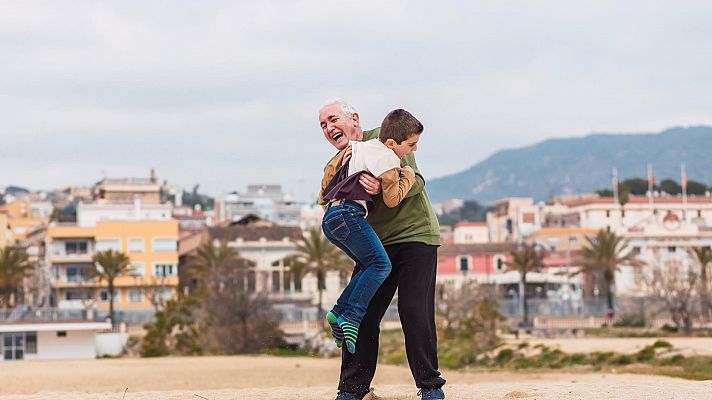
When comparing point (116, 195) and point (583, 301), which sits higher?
point (116, 195)

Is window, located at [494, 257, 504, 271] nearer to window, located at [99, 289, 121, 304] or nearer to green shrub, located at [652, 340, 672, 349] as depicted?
window, located at [99, 289, 121, 304]

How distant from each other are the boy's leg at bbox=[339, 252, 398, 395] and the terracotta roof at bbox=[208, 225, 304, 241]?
83.2 meters

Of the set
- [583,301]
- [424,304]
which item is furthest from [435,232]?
[583,301]

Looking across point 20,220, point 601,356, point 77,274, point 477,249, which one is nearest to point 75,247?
point 77,274

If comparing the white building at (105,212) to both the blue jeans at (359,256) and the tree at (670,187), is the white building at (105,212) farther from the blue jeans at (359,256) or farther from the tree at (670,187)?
the blue jeans at (359,256)

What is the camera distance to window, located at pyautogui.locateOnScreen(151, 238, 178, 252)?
301 ft

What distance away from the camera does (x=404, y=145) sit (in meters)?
9.65

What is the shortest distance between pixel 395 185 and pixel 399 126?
1.52 ft

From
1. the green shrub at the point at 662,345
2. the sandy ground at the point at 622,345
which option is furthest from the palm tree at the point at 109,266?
the green shrub at the point at 662,345

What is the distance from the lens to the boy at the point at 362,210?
9.43m

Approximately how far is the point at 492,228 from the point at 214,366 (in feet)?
336

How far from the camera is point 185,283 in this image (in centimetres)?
9288

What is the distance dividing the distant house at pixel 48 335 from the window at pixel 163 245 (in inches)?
1168

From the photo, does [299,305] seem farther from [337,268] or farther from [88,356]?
[88,356]
